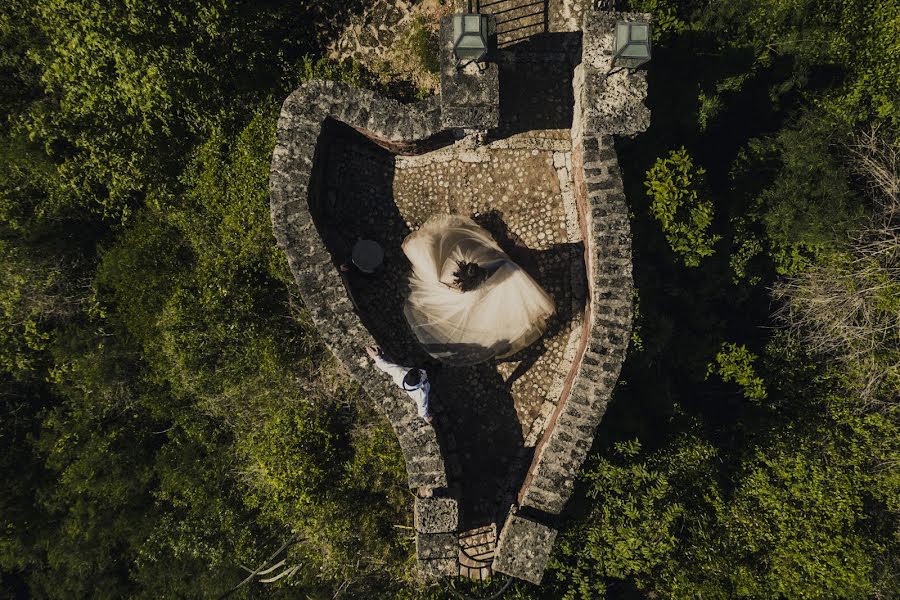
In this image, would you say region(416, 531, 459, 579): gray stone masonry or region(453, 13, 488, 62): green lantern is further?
region(416, 531, 459, 579): gray stone masonry

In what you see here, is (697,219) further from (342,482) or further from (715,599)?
(342,482)

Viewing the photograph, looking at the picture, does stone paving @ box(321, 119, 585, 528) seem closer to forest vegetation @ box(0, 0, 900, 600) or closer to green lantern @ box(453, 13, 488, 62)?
forest vegetation @ box(0, 0, 900, 600)

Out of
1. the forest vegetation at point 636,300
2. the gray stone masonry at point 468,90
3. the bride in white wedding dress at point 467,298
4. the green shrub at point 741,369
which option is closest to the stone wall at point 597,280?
the bride in white wedding dress at point 467,298

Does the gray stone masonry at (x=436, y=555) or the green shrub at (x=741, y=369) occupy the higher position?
the green shrub at (x=741, y=369)

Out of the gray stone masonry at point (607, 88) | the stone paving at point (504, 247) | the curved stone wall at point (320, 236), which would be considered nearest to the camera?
the gray stone masonry at point (607, 88)

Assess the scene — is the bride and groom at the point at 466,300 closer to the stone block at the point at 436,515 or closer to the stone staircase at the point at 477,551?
the stone block at the point at 436,515

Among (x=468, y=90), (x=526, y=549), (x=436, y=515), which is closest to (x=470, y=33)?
(x=468, y=90)

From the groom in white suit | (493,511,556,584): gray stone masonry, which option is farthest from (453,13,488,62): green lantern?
(493,511,556,584): gray stone masonry

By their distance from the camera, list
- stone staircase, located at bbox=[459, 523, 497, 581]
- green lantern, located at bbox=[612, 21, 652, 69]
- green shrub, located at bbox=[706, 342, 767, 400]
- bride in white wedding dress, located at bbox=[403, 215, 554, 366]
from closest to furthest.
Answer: green lantern, located at bbox=[612, 21, 652, 69]
bride in white wedding dress, located at bbox=[403, 215, 554, 366]
stone staircase, located at bbox=[459, 523, 497, 581]
green shrub, located at bbox=[706, 342, 767, 400]
